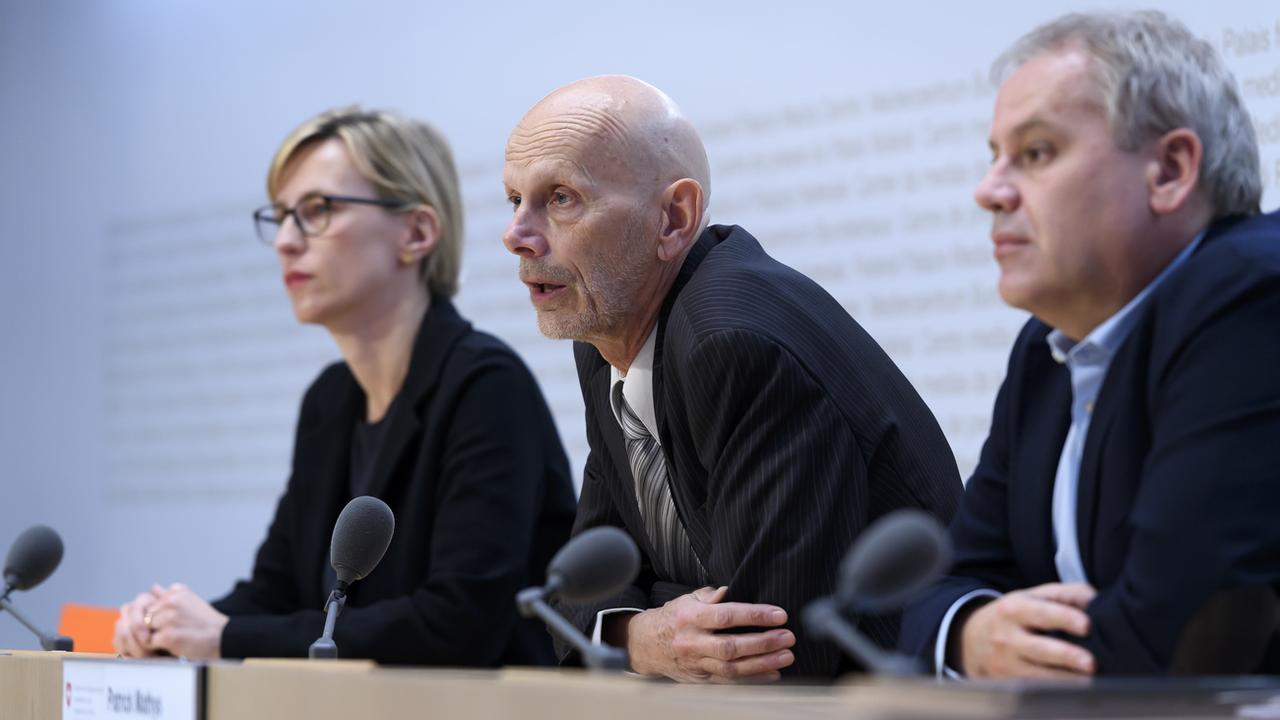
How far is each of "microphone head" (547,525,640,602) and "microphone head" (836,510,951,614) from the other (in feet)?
1.23

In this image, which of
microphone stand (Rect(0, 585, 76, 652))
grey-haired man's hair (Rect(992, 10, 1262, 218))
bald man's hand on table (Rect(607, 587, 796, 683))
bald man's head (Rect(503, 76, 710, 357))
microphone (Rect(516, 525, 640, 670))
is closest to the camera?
microphone (Rect(516, 525, 640, 670))

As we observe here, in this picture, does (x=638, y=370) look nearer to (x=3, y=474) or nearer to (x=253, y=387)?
(x=253, y=387)

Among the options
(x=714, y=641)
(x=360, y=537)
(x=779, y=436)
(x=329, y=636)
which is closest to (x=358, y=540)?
(x=360, y=537)

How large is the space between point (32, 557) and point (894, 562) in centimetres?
165

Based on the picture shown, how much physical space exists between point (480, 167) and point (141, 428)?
80.9 inches

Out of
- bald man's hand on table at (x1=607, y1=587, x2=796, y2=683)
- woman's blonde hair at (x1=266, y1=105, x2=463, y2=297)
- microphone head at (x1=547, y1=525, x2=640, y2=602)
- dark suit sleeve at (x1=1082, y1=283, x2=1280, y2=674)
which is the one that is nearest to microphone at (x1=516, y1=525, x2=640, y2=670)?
microphone head at (x1=547, y1=525, x2=640, y2=602)

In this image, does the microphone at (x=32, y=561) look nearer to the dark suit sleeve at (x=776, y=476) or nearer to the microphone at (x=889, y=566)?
the dark suit sleeve at (x=776, y=476)

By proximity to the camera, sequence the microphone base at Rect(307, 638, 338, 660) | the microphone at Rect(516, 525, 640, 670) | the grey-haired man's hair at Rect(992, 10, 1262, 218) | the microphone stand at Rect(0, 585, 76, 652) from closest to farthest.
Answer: the microphone at Rect(516, 525, 640, 670) < the grey-haired man's hair at Rect(992, 10, 1262, 218) < the microphone base at Rect(307, 638, 338, 660) < the microphone stand at Rect(0, 585, 76, 652)

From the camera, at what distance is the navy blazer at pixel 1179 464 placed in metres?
1.53

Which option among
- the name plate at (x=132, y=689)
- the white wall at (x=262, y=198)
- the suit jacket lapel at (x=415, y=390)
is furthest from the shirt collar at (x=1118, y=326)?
the suit jacket lapel at (x=415, y=390)

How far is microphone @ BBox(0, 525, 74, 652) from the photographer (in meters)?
2.35

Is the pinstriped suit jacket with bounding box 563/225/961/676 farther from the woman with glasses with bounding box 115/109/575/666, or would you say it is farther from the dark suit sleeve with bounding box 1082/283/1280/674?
the woman with glasses with bounding box 115/109/575/666

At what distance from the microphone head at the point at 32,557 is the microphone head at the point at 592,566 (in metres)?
1.16

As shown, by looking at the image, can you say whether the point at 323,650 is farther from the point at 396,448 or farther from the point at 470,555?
the point at 396,448
